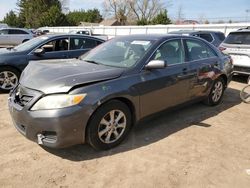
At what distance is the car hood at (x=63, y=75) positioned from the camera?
341 centimetres

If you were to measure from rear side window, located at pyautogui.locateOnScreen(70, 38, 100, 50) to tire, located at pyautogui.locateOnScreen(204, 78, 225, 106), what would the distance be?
3760mm

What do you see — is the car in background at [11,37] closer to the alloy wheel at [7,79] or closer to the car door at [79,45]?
the car door at [79,45]

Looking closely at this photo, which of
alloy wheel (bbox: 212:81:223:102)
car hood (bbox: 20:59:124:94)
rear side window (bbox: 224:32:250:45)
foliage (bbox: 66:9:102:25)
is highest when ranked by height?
foliage (bbox: 66:9:102:25)

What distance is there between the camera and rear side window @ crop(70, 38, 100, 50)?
761 centimetres

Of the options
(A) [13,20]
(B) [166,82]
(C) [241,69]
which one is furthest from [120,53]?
(A) [13,20]

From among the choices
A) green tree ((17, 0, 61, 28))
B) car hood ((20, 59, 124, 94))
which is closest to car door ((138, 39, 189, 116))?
car hood ((20, 59, 124, 94))

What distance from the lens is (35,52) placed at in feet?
22.7

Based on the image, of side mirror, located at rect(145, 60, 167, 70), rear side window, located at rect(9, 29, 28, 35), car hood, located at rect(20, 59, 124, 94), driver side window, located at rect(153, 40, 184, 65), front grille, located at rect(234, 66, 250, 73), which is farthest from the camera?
rear side window, located at rect(9, 29, 28, 35)

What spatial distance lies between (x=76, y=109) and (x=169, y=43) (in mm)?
2180

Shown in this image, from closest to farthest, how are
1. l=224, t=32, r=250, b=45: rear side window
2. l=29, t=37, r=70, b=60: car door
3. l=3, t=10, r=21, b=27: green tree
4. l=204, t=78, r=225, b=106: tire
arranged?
l=204, t=78, r=225, b=106: tire → l=29, t=37, r=70, b=60: car door → l=224, t=32, r=250, b=45: rear side window → l=3, t=10, r=21, b=27: green tree

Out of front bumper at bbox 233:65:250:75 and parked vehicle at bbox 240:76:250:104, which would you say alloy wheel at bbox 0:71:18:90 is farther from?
front bumper at bbox 233:65:250:75

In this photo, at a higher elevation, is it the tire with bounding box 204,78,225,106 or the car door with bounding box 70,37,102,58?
the car door with bounding box 70,37,102,58

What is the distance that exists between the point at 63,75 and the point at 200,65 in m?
2.76

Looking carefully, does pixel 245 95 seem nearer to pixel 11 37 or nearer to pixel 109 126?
pixel 109 126
